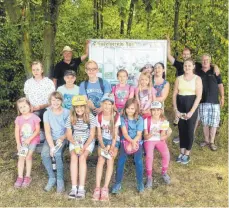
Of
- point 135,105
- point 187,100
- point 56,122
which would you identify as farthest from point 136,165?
point 187,100

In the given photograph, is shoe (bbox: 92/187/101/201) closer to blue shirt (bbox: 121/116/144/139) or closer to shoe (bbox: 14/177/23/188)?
blue shirt (bbox: 121/116/144/139)

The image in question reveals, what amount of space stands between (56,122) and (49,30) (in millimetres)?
2150

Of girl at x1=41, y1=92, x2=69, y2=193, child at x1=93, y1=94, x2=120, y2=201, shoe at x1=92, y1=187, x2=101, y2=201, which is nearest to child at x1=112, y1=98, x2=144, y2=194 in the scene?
child at x1=93, y1=94, x2=120, y2=201

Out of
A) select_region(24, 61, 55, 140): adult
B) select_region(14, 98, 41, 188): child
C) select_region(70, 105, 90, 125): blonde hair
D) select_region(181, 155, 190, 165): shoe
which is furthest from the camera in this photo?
select_region(181, 155, 190, 165): shoe

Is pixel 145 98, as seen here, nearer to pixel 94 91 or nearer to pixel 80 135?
pixel 94 91

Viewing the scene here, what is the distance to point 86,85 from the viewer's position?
565cm

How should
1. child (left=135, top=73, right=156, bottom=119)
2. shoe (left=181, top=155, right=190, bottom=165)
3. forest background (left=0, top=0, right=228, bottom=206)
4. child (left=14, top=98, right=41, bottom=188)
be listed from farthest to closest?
forest background (left=0, top=0, right=228, bottom=206) < shoe (left=181, top=155, right=190, bottom=165) < child (left=135, top=73, right=156, bottom=119) < child (left=14, top=98, right=41, bottom=188)

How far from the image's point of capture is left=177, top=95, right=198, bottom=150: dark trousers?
576 cm

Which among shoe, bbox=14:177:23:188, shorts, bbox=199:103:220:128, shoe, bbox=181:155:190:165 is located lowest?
shoe, bbox=14:177:23:188

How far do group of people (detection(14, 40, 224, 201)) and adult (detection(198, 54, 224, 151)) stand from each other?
70 centimetres

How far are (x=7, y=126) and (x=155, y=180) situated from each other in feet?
13.7

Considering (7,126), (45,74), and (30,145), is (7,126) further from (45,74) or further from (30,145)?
(30,145)

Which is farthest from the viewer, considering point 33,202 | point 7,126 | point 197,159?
point 7,126

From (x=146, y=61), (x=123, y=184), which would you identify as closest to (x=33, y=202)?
(x=123, y=184)
